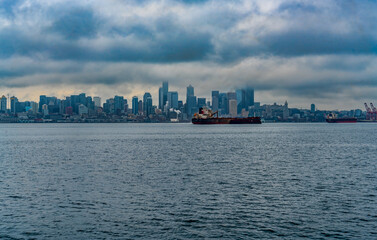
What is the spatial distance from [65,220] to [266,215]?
15.4 metres

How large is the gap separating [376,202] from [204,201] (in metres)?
15.1

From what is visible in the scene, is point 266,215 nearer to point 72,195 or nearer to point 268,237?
point 268,237

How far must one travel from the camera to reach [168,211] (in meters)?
32.2

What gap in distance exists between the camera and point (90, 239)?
2550 cm

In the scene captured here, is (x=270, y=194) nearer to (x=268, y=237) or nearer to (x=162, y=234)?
(x=268, y=237)

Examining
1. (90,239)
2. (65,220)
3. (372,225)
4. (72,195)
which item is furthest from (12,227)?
(372,225)

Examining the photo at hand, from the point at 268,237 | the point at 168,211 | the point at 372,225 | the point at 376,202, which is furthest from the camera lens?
the point at 376,202

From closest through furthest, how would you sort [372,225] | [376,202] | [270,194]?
[372,225], [376,202], [270,194]

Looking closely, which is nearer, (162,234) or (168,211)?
(162,234)

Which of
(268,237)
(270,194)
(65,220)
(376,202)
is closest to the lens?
(268,237)

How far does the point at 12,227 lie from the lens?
28078 millimetres

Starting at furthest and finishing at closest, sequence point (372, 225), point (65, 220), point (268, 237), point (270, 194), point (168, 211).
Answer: point (270, 194)
point (168, 211)
point (65, 220)
point (372, 225)
point (268, 237)

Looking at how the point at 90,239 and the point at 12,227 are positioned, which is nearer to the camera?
the point at 90,239

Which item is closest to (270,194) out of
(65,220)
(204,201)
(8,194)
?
(204,201)
